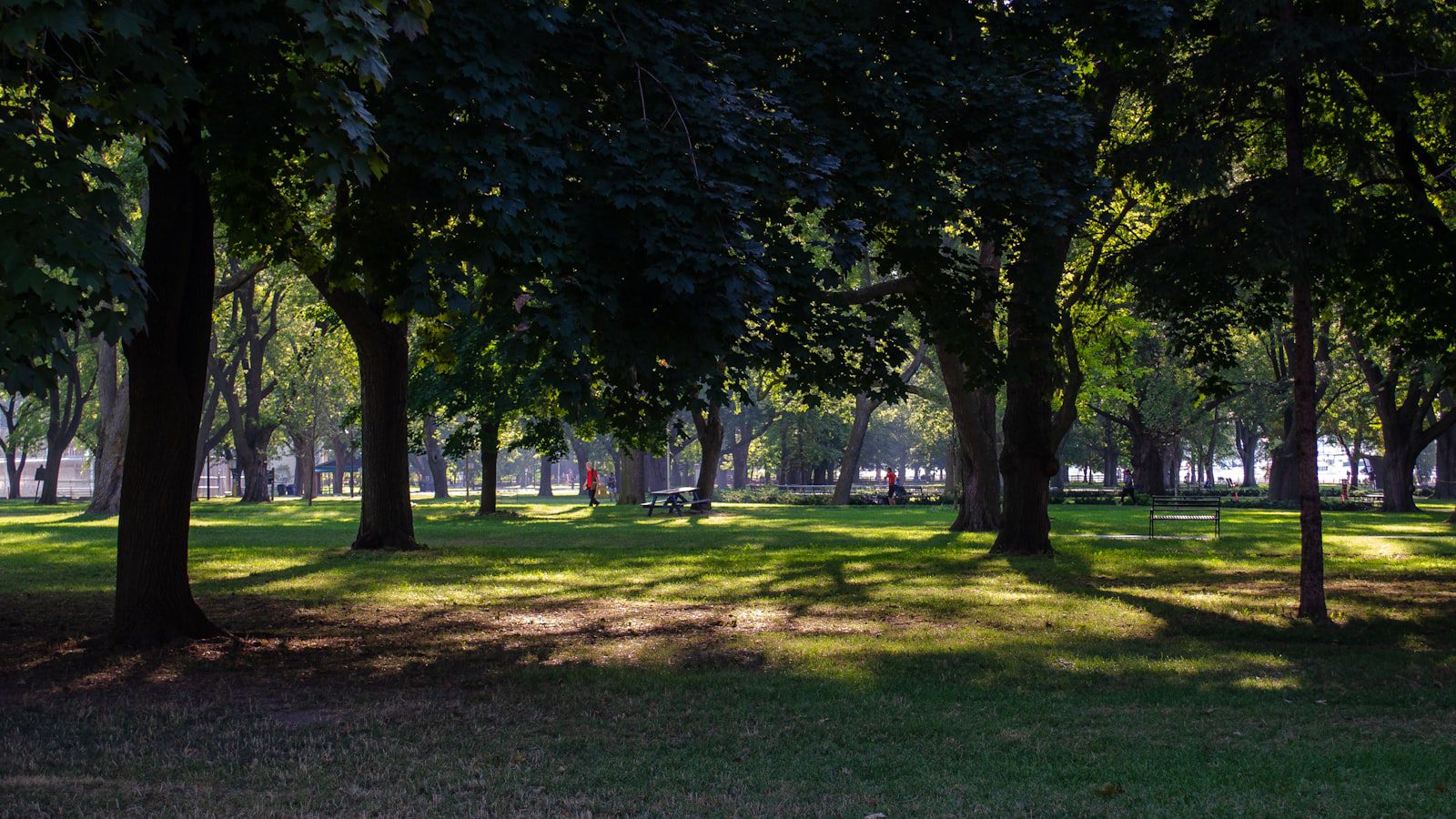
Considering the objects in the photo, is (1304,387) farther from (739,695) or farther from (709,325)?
(739,695)

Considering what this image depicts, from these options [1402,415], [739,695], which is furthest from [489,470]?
[739,695]

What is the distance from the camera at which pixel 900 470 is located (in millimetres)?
130875

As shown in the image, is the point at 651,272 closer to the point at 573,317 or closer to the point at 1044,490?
the point at 573,317

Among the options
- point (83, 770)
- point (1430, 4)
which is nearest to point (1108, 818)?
point (83, 770)

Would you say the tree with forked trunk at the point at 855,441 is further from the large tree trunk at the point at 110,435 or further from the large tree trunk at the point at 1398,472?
the large tree trunk at the point at 110,435

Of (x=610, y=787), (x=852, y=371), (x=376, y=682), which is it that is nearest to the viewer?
(x=610, y=787)

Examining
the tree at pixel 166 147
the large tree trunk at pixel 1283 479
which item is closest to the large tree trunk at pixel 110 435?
the tree at pixel 166 147

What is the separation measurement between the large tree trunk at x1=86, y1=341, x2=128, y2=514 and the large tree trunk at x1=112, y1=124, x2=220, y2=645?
2424cm

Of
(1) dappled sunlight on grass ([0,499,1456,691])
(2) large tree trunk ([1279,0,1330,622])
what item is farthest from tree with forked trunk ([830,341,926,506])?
(2) large tree trunk ([1279,0,1330,622])

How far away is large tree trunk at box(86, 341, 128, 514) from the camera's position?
33406 millimetres

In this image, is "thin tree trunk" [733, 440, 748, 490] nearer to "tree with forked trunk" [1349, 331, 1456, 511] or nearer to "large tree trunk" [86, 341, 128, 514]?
"tree with forked trunk" [1349, 331, 1456, 511]

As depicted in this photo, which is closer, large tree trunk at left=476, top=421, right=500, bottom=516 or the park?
the park

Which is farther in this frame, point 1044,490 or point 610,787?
point 1044,490

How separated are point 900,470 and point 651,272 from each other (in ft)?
407
